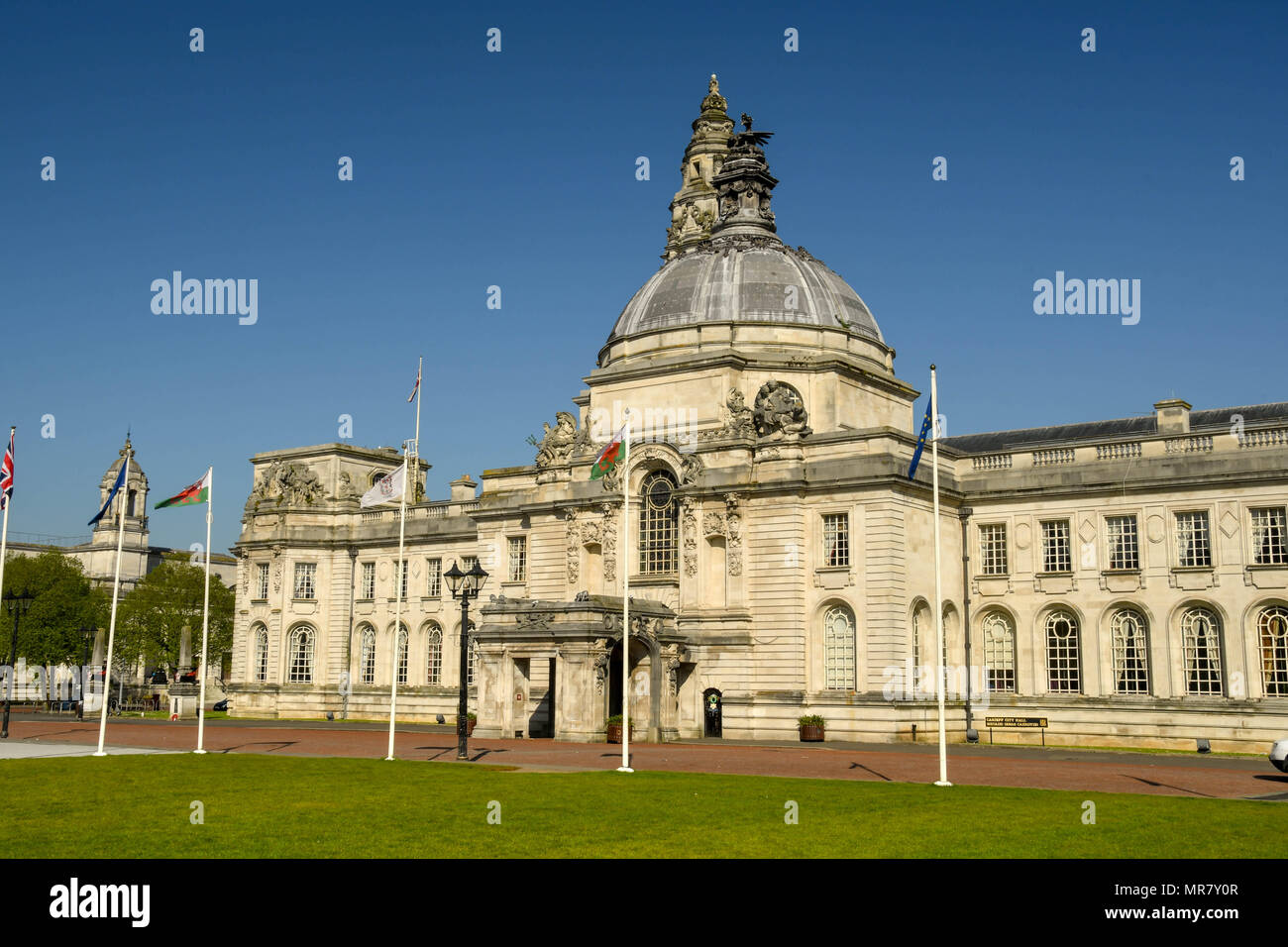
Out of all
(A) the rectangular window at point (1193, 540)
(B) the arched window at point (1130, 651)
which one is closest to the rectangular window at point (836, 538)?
(B) the arched window at point (1130, 651)

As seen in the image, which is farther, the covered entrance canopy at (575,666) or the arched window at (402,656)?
the arched window at (402,656)

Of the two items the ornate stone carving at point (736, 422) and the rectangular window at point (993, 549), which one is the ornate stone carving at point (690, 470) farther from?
the rectangular window at point (993, 549)

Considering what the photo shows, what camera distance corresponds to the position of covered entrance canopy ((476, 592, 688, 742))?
156ft

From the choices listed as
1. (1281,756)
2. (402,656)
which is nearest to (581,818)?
(1281,756)

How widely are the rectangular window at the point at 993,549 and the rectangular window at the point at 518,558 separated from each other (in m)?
22.2

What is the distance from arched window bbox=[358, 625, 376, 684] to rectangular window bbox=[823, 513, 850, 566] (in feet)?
104

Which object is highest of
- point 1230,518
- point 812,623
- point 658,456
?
point 658,456

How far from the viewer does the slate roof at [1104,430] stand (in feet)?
181

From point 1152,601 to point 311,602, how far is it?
47.0 m

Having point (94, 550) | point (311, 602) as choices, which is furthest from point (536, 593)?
point (94, 550)

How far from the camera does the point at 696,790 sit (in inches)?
1019
